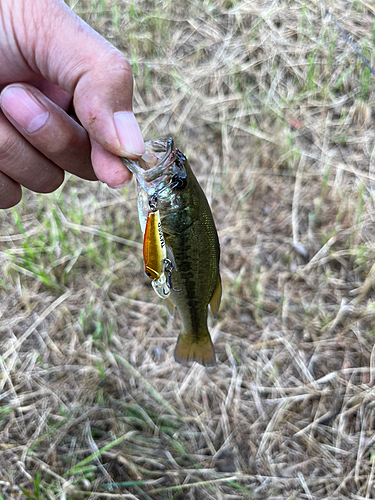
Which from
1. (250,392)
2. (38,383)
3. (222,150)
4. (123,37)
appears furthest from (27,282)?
(123,37)

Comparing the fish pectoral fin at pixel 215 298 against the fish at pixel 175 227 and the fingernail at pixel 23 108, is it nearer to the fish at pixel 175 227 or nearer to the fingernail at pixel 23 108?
the fish at pixel 175 227

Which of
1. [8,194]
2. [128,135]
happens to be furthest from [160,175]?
[8,194]

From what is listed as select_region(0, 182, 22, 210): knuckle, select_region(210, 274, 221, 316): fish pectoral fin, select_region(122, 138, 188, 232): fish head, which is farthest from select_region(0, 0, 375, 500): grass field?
select_region(122, 138, 188, 232): fish head

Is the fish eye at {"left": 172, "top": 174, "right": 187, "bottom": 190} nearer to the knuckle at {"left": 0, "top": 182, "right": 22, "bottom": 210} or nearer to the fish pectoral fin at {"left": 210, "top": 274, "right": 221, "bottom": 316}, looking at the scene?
the fish pectoral fin at {"left": 210, "top": 274, "right": 221, "bottom": 316}

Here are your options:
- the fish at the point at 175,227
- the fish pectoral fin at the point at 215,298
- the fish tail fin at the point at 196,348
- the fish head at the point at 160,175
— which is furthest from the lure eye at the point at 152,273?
the fish tail fin at the point at 196,348

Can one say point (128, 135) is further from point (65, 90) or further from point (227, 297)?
point (227, 297)

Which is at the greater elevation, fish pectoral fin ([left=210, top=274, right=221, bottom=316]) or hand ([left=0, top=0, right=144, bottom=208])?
hand ([left=0, top=0, right=144, bottom=208])
